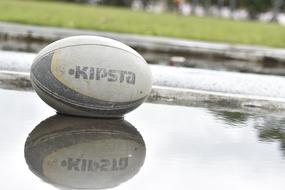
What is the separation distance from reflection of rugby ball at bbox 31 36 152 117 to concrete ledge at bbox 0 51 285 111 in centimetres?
190

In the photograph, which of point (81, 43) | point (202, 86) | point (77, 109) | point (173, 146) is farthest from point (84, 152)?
point (202, 86)

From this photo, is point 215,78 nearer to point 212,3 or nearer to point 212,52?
point 212,52

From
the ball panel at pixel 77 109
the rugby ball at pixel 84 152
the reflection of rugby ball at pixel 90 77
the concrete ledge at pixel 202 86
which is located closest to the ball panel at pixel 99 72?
the reflection of rugby ball at pixel 90 77

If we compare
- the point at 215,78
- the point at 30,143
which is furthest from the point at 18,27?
the point at 30,143

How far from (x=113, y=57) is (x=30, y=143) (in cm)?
168

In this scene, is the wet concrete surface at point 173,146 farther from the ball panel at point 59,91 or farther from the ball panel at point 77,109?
the ball panel at point 59,91

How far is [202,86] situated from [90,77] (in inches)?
171

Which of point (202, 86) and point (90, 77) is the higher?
point (90, 77)

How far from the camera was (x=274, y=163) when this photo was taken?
7.14m

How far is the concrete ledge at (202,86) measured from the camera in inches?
416

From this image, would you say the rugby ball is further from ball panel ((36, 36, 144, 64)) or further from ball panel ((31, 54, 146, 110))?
ball panel ((36, 36, 144, 64))

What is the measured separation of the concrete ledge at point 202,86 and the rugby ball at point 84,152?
92.3 inches

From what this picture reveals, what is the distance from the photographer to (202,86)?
12.3 metres

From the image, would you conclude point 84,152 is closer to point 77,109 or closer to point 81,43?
point 77,109
